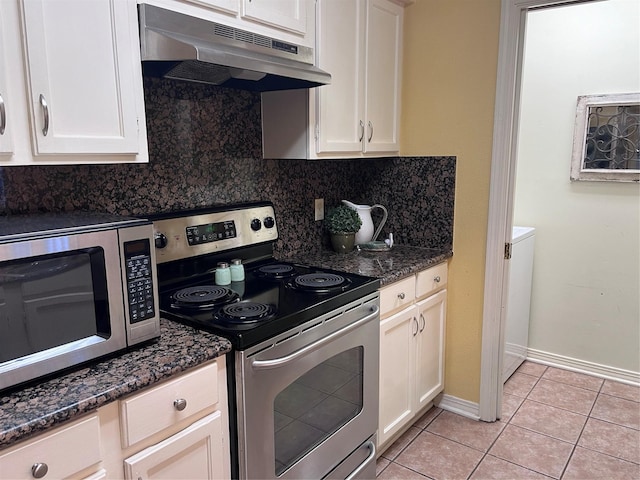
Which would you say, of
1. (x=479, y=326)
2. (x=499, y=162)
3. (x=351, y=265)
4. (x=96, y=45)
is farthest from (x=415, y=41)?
(x=96, y=45)

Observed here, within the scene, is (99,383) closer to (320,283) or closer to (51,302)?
(51,302)

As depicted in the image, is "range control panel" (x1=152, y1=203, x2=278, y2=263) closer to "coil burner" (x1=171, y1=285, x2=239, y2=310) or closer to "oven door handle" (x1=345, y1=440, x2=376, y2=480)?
"coil burner" (x1=171, y1=285, x2=239, y2=310)

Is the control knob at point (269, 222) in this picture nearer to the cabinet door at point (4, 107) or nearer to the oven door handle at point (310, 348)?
the oven door handle at point (310, 348)

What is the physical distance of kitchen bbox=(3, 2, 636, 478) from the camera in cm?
179

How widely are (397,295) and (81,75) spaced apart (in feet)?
4.83

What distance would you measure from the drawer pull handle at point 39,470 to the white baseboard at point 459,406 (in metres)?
2.17

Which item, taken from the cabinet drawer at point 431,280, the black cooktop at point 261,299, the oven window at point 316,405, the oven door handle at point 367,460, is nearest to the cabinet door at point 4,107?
the black cooktop at point 261,299

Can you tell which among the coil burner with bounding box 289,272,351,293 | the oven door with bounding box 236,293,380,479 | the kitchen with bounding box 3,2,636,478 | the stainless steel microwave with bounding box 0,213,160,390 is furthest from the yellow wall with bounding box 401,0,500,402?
the stainless steel microwave with bounding box 0,213,160,390

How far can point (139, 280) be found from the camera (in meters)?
1.27

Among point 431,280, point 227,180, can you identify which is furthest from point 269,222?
point 431,280

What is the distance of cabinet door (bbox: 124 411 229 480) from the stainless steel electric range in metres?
0.07

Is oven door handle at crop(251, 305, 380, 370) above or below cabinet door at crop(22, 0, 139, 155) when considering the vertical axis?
below

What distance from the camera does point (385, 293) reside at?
6.79ft

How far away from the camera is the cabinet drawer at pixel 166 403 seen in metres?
1.15
